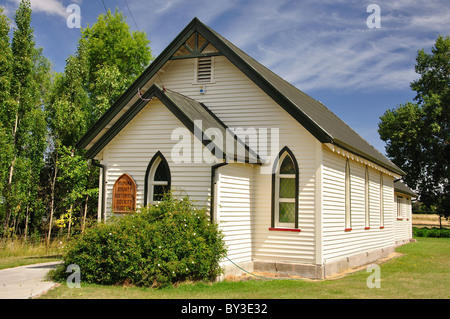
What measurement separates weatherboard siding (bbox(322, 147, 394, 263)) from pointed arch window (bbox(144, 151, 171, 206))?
491 centimetres

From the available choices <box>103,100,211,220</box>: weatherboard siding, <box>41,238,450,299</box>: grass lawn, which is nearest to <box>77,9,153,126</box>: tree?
<box>103,100,211,220</box>: weatherboard siding

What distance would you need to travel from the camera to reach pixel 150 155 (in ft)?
43.6

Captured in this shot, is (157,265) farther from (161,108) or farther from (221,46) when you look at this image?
(221,46)

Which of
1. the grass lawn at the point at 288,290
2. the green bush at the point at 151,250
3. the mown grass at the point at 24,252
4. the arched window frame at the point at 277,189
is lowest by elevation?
the mown grass at the point at 24,252

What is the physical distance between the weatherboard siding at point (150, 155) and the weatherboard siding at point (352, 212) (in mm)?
4025

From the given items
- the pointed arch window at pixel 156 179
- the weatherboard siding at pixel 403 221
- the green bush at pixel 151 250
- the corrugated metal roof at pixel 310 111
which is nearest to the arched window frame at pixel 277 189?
the corrugated metal roof at pixel 310 111

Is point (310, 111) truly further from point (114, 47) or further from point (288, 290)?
point (114, 47)

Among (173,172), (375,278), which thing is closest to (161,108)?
(173,172)

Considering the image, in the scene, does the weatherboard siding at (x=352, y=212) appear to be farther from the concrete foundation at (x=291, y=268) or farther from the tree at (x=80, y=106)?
the tree at (x=80, y=106)

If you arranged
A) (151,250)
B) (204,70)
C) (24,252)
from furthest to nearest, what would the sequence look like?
(24,252), (204,70), (151,250)

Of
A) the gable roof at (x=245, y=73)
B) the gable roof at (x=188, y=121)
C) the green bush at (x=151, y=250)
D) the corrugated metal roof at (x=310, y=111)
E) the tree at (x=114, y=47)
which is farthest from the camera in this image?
the tree at (x=114, y=47)

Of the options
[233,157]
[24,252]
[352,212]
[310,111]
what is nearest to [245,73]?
[310,111]

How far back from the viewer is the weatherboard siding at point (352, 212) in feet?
46.8

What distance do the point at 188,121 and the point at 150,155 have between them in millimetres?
1800
